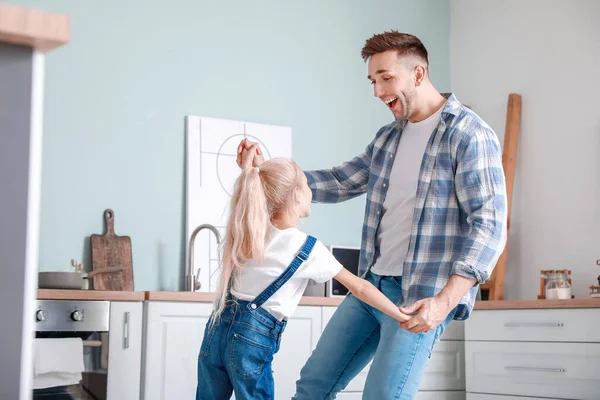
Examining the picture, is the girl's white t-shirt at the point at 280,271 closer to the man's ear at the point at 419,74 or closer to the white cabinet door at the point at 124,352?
the man's ear at the point at 419,74

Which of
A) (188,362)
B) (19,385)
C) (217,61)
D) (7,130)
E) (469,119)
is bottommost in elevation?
(188,362)

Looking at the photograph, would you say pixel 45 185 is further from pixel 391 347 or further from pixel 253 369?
pixel 391 347

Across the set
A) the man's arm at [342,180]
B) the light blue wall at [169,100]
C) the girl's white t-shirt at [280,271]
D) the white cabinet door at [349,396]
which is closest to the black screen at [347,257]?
the light blue wall at [169,100]

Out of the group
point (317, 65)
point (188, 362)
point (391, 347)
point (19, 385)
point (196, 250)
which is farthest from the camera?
point (317, 65)

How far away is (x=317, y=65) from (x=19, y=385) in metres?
3.55

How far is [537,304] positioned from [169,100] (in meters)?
1.96

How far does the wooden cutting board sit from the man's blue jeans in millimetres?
1465

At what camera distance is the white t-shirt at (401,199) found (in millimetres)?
2035

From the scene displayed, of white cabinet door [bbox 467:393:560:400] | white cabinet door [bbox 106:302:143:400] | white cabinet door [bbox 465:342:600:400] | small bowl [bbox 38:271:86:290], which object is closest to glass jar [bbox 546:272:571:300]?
white cabinet door [bbox 465:342:600:400]

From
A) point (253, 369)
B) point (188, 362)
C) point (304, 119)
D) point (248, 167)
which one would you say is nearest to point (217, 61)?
point (304, 119)

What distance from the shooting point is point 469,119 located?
2.03m

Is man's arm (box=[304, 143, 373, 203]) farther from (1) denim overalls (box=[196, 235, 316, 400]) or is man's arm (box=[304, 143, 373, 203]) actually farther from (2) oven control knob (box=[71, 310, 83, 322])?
(2) oven control knob (box=[71, 310, 83, 322])

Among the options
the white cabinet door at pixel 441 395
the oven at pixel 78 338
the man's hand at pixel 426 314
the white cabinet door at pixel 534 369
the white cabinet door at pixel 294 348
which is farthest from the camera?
the white cabinet door at pixel 441 395

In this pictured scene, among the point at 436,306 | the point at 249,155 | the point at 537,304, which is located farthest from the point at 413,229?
the point at 537,304
